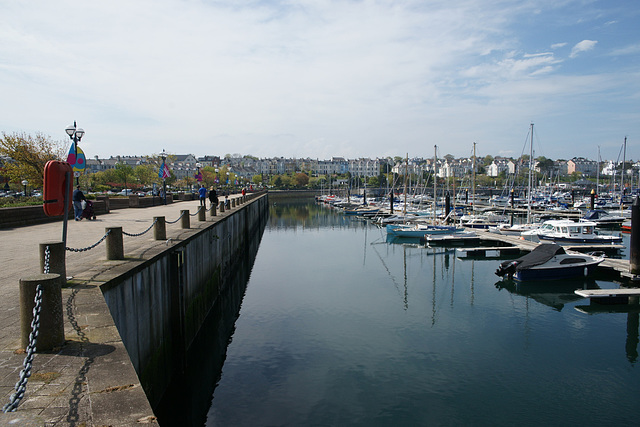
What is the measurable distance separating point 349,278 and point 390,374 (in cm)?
1478

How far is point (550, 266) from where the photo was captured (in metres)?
26.8

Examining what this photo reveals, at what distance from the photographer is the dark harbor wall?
9.77 meters

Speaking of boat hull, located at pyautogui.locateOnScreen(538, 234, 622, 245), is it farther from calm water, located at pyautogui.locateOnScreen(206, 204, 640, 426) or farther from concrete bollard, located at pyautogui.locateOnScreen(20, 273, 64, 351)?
concrete bollard, located at pyautogui.locateOnScreen(20, 273, 64, 351)

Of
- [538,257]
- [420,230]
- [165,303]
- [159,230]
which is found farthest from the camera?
[420,230]

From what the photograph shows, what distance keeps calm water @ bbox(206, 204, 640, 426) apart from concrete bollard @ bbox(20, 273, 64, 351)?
6684 millimetres

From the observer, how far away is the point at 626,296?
21.9 metres

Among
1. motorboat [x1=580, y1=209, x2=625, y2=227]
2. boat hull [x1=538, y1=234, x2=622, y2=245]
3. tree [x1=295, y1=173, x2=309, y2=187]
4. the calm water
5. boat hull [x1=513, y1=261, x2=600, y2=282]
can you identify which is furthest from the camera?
tree [x1=295, y1=173, x2=309, y2=187]

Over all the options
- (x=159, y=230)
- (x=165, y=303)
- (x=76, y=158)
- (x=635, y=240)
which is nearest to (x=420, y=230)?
(x=635, y=240)

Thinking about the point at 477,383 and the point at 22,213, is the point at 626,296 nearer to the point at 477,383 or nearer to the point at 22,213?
the point at 477,383

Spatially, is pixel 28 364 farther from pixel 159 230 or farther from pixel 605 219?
pixel 605 219

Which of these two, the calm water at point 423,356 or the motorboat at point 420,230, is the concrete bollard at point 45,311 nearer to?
the calm water at point 423,356

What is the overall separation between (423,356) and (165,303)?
28.2 feet

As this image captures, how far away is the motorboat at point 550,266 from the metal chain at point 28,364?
2599 centimetres

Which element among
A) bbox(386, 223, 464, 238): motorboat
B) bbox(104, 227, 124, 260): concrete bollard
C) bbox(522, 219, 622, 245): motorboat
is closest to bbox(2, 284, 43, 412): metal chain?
bbox(104, 227, 124, 260): concrete bollard
